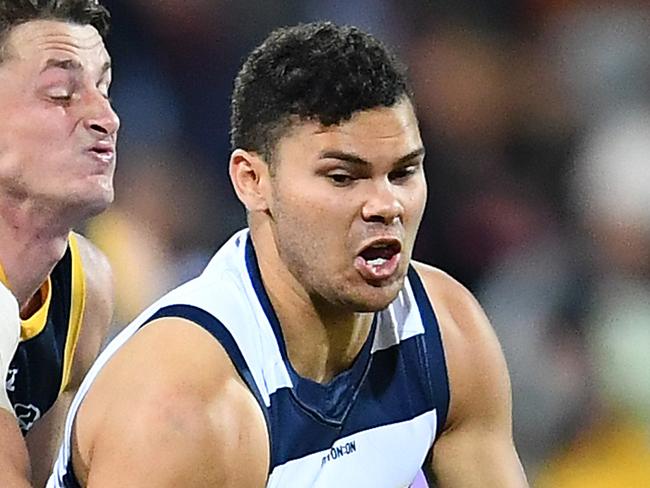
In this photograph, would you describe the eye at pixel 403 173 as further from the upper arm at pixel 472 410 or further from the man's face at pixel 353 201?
the upper arm at pixel 472 410

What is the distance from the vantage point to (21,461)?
1193mm

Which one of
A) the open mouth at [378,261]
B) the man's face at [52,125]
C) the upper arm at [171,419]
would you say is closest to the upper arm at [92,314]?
the man's face at [52,125]

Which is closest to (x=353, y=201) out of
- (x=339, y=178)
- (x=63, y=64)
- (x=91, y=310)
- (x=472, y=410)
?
(x=339, y=178)

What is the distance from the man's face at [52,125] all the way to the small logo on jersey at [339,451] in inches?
16.2

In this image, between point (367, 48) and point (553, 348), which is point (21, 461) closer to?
point (367, 48)

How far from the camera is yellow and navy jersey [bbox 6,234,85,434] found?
1458mm

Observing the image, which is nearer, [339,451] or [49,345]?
[339,451]

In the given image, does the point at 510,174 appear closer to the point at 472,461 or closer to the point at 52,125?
the point at 472,461

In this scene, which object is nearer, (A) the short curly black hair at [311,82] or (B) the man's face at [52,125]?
(A) the short curly black hair at [311,82]

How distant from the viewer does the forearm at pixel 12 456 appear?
116 cm

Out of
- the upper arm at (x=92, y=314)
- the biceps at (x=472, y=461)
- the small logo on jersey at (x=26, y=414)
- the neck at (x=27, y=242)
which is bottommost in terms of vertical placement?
the biceps at (x=472, y=461)

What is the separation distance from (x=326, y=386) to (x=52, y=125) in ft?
1.53

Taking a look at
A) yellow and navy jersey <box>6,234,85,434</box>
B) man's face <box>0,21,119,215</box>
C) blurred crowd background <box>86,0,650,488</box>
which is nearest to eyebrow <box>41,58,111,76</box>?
man's face <box>0,21,119,215</box>

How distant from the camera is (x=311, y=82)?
1146mm
